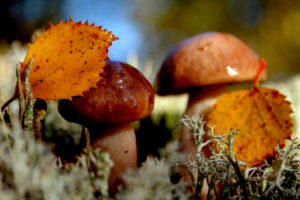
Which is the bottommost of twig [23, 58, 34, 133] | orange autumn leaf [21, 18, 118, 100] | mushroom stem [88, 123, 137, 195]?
mushroom stem [88, 123, 137, 195]

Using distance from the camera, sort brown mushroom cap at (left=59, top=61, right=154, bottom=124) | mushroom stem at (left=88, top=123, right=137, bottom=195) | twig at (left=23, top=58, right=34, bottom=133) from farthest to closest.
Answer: mushroom stem at (left=88, top=123, right=137, bottom=195) < brown mushroom cap at (left=59, top=61, right=154, bottom=124) < twig at (left=23, top=58, right=34, bottom=133)

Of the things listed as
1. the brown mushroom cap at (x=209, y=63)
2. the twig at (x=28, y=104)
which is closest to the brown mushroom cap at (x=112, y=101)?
the twig at (x=28, y=104)

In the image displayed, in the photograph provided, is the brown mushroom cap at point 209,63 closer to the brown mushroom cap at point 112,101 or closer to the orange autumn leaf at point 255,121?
the orange autumn leaf at point 255,121

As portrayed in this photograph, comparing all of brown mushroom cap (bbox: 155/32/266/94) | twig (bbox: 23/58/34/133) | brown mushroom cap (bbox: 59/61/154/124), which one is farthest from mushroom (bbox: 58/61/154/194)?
brown mushroom cap (bbox: 155/32/266/94)

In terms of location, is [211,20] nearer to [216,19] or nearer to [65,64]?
[216,19]

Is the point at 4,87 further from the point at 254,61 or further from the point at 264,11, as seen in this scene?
the point at 264,11

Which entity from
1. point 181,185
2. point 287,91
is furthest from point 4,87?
point 287,91

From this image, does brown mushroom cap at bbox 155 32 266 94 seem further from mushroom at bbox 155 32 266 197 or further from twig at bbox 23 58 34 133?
twig at bbox 23 58 34 133
